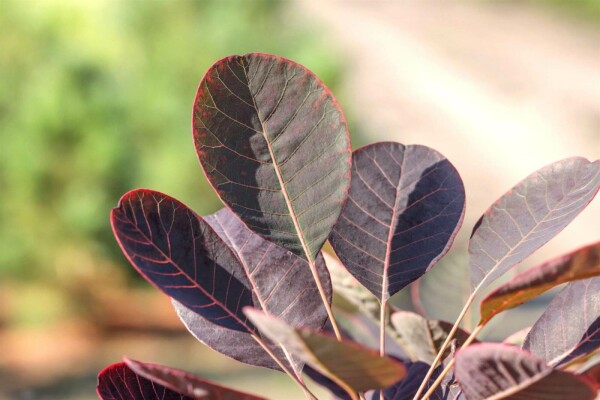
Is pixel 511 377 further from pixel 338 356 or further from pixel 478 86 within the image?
pixel 478 86

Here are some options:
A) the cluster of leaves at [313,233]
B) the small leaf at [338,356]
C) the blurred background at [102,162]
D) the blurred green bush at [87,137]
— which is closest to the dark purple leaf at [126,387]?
the cluster of leaves at [313,233]

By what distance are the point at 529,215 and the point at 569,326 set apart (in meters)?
0.06

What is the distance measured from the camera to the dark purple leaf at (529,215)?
41 cm

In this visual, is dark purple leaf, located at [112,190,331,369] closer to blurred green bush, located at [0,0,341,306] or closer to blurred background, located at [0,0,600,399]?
blurred background, located at [0,0,600,399]

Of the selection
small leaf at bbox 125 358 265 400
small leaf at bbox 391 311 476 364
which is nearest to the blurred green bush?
small leaf at bbox 391 311 476 364

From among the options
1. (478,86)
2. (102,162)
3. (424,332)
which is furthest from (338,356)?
(478,86)

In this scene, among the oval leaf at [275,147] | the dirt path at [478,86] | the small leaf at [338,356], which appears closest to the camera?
the small leaf at [338,356]

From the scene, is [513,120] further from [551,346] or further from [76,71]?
[551,346]

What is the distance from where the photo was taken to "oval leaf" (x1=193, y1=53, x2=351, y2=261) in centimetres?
40

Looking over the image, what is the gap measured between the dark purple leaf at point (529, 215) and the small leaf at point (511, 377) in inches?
3.7

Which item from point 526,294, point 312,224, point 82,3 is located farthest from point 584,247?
point 82,3

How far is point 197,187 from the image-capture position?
4129 mm

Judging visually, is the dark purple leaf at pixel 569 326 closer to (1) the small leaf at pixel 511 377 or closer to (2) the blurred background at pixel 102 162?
(1) the small leaf at pixel 511 377

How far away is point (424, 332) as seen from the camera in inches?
18.5
